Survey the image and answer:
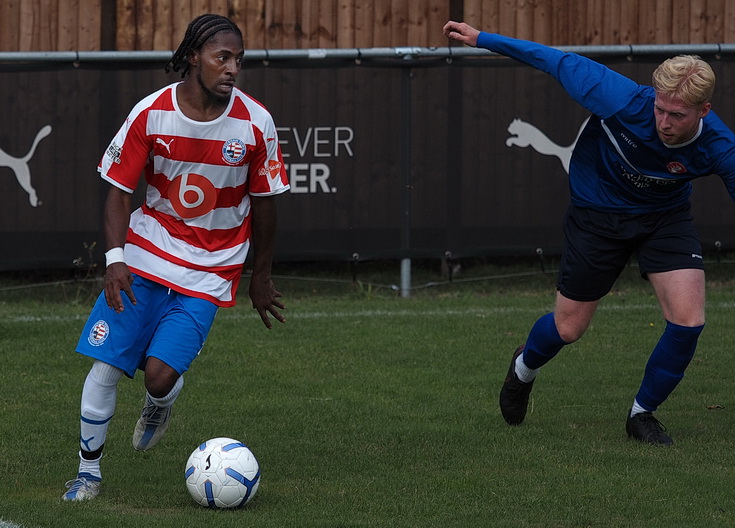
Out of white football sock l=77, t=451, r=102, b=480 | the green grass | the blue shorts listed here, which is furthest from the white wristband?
the green grass

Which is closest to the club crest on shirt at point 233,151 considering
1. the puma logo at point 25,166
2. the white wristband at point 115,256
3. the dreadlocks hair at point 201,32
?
the dreadlocks hair at point 201,32

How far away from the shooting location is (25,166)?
1034 cm

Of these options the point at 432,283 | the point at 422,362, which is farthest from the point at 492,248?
the point at 422,362

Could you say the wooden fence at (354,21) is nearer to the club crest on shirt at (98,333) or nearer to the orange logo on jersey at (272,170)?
the orange logo on jersey at (272,170)

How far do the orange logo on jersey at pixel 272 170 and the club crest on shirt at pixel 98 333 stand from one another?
93 cm

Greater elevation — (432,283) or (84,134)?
(84,134)

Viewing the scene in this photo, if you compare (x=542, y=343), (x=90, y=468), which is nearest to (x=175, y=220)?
(x=90, y=468)

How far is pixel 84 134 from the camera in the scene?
1046 centimetres

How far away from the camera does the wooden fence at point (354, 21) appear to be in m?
11.6

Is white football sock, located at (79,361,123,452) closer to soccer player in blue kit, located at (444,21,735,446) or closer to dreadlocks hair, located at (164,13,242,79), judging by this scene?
dreadlocks hair, located at (164,13,242,79)

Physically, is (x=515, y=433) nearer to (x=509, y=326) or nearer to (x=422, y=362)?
(x=422, y=362)

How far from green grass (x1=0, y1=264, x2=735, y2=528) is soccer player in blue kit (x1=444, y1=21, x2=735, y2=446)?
41 centimetres

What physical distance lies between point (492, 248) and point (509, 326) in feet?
4.71

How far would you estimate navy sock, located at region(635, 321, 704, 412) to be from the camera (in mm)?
6203
